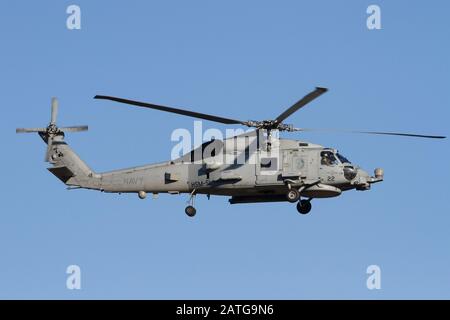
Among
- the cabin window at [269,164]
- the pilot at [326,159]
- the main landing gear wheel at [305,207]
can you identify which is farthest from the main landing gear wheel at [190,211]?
the pilot at [326,159]

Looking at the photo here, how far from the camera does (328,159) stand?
45.6m

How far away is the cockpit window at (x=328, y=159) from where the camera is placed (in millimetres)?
45438

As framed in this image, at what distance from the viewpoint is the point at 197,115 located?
4300cm

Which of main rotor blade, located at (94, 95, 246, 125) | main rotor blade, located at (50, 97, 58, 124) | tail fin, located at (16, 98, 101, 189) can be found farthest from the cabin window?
main rotor blade, located at (50, 97, 58, 124)

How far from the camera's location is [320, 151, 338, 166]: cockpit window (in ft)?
149

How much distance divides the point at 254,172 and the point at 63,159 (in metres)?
10.1

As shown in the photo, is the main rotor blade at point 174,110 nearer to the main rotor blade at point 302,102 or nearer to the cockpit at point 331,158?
the main rotor blade at point 302,102

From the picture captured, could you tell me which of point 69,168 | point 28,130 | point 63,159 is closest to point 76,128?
point 63,159

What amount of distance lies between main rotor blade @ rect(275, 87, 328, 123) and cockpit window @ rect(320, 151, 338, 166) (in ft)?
8.56

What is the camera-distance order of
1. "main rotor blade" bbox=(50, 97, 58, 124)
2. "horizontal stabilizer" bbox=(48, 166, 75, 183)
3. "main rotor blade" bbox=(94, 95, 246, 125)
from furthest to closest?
1. "main rotor blade" bbox=(50, 97, 58, 124)
2. "horizontal stabilizer" bbox=(48, 166, 75, 183)
3. "main rotor blade" bbox=(94, 95, 246, 125)

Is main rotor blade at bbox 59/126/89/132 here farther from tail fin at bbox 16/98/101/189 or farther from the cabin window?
the cabin window
